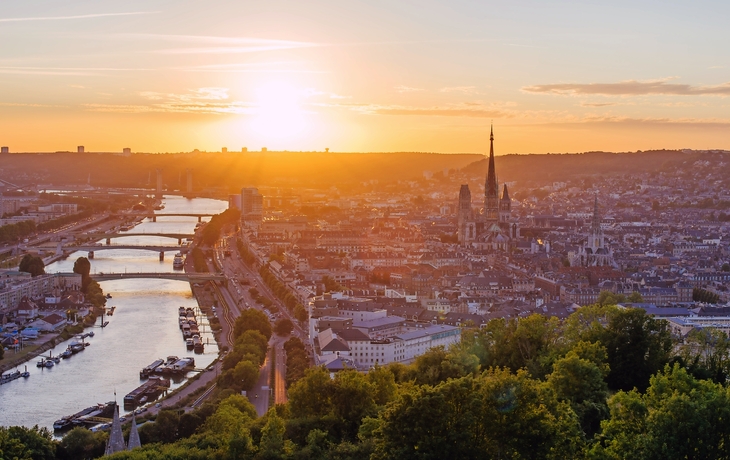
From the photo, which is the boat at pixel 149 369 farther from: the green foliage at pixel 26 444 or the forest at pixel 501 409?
the green foliage at pixel 26 444

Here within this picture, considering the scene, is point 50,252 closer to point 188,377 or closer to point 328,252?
point 328,252

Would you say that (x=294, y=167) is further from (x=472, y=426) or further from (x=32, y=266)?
(x=472, y=426)

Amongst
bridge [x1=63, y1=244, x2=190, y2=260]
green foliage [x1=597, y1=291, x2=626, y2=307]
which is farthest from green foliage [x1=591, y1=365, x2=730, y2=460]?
bridge [x1=63, y1=244, x2=190, y2=260]

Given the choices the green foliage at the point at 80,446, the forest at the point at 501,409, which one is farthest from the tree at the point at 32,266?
the green foliage at the point at 80,446

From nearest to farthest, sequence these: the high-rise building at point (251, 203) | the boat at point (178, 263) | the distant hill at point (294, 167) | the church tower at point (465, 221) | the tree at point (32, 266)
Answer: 1. the tree at point (32, 266)
2. the boat at point (178, 263)
3. the church tower at point (465, 221)
4. the high-rise building at point (251, 203)
5. the distant hill at point (294, 167)

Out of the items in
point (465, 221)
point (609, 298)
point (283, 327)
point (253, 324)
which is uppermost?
point (465, 221)

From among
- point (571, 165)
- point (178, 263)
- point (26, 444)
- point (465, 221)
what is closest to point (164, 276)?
point (178, 263)
